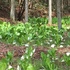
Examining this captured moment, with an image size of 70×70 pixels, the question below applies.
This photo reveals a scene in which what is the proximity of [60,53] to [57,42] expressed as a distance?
6.12ft

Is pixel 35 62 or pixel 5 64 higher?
pixel 5 64

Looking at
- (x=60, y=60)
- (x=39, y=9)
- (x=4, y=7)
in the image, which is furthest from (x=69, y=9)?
(x=60, y=60)

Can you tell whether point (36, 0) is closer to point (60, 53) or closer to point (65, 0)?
point (65, 0)

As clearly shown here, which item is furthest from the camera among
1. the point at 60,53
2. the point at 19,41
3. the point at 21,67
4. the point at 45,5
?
the point at 45,5

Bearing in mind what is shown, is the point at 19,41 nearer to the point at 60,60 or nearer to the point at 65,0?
the point at 60,60

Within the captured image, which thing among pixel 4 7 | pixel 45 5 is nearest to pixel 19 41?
pixel 4 7

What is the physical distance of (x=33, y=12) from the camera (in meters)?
30.5

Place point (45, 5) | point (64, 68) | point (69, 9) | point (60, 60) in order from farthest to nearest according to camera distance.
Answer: point (69, 9), point (45, 5), point (60, 60), point (64, 68)

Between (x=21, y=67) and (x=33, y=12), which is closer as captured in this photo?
(x=21, y=67)

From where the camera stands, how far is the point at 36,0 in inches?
1288

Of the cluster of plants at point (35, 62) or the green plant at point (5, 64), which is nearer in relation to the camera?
the green plant at point (5, 64)

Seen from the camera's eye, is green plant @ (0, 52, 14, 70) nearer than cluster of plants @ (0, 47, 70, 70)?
Yes

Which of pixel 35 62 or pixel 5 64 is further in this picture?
pixel 35 62

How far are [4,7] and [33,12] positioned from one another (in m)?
3.61
